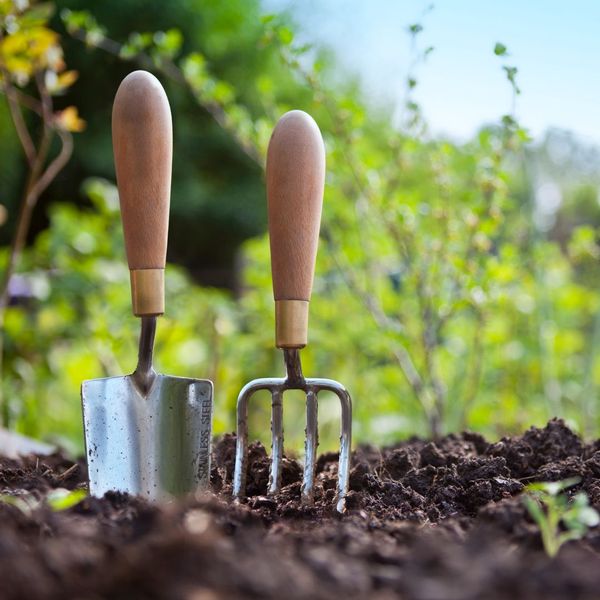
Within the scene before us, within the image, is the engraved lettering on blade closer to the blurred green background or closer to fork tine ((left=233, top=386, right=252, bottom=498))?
fork tine ((left=233, top=386, right=252, bottom=498))

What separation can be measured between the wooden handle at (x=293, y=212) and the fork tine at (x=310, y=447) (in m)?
0.09

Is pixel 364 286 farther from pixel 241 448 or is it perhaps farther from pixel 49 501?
pixel 49 501

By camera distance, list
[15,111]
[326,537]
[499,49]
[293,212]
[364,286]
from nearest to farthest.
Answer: [326,537] < [293,212] < [499,49] < [15,111] < [364,286]

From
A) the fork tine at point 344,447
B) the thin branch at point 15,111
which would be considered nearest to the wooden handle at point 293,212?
the fork tine at point 344,447

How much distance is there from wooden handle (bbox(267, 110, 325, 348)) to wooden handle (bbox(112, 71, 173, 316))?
166 mm

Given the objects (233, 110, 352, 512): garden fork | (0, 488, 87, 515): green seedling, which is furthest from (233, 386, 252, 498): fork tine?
(0, 488, 87, 515): green seedling

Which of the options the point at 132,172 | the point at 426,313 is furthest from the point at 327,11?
the point at 132,172

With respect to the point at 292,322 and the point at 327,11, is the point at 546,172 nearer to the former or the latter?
the point at 292,322

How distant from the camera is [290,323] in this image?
118 centimetres

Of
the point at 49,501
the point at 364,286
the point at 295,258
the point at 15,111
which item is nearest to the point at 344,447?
the point at 295,258

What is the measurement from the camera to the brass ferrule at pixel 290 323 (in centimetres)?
118

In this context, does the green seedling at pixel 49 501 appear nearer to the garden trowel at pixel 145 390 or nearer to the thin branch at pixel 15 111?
the garden trowel at pixel 145 390

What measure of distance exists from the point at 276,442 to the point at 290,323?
191 mm

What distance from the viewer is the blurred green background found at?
6.39 ft
